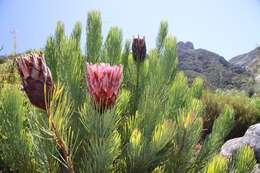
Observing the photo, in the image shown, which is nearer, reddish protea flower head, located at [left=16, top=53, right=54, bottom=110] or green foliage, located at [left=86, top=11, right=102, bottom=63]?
reddish protea flower head, located at [left=16, top=53, right=54, bottom=110]

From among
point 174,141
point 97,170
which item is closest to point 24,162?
point 97,170

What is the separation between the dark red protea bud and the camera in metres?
2.04

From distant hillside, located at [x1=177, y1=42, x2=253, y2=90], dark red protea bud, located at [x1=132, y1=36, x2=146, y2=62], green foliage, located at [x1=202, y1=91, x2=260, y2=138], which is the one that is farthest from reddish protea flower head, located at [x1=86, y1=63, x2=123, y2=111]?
distant hillside, located at [x1=177, y1=42, x2=253, y2=90]

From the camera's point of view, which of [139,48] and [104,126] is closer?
[104,126]

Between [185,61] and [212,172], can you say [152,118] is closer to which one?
[212,172]

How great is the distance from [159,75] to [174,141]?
13.5 inches

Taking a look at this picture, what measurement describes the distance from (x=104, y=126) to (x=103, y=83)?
16cm

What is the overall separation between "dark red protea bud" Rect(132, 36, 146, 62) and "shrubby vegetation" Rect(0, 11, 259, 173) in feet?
0.10

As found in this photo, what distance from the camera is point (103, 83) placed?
102 cm

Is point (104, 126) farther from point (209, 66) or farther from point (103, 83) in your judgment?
point (209, 66)

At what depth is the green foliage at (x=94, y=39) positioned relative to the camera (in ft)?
6.98

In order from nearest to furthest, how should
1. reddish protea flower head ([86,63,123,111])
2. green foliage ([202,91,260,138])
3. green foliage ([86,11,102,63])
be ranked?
1. reddish protea flower head ([86,63,123,111])
2. green foliage ([86,11,102,63])
3. green foliage ([202,91,260,138])

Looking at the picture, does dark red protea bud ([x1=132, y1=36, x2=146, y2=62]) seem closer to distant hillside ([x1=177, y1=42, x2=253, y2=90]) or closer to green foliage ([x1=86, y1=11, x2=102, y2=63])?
green foliage ([x1=86, y1=11, x2=102, y2=63])

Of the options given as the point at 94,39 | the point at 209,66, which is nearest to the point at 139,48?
the point at 94,39
